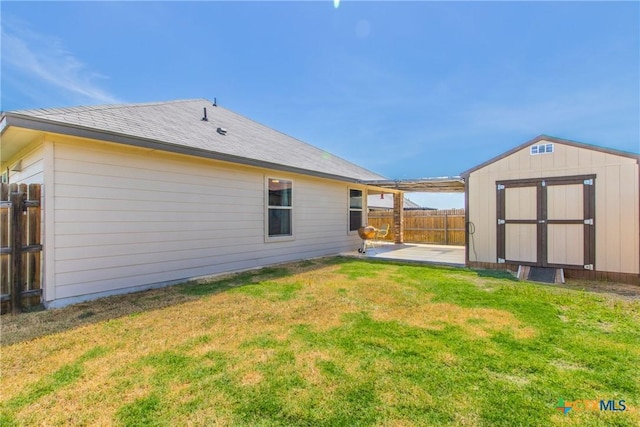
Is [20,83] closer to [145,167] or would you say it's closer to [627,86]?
[145,167]

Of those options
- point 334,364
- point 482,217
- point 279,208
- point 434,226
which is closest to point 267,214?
point 279,208

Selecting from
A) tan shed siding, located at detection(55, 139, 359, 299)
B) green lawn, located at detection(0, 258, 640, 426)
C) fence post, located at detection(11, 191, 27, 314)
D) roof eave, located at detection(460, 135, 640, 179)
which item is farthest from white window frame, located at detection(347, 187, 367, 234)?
fence post, located at detection(11, 191, 27, 314)

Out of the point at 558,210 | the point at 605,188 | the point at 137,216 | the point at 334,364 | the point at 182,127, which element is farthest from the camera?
the point at 182,127

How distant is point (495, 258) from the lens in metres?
7.08

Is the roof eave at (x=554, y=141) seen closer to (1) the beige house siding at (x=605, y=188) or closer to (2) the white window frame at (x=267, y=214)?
(1) the beige house siding at (x=605, y=188)

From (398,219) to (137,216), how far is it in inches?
433

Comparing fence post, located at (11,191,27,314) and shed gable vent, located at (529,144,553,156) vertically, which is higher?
shed gable vent, located at (529,144,553,156)

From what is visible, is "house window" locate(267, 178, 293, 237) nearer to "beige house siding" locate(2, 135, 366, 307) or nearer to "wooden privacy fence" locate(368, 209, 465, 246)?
"beige house siding" locate(2, 135, 366, 307)

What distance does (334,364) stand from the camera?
8.32 feet

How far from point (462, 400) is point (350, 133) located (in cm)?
1559

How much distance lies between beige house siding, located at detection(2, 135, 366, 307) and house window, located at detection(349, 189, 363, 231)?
363 cm

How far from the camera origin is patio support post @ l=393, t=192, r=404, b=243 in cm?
1341

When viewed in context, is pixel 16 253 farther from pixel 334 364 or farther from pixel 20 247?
pixel 334 364

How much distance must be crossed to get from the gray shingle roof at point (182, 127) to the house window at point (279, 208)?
0.62m
